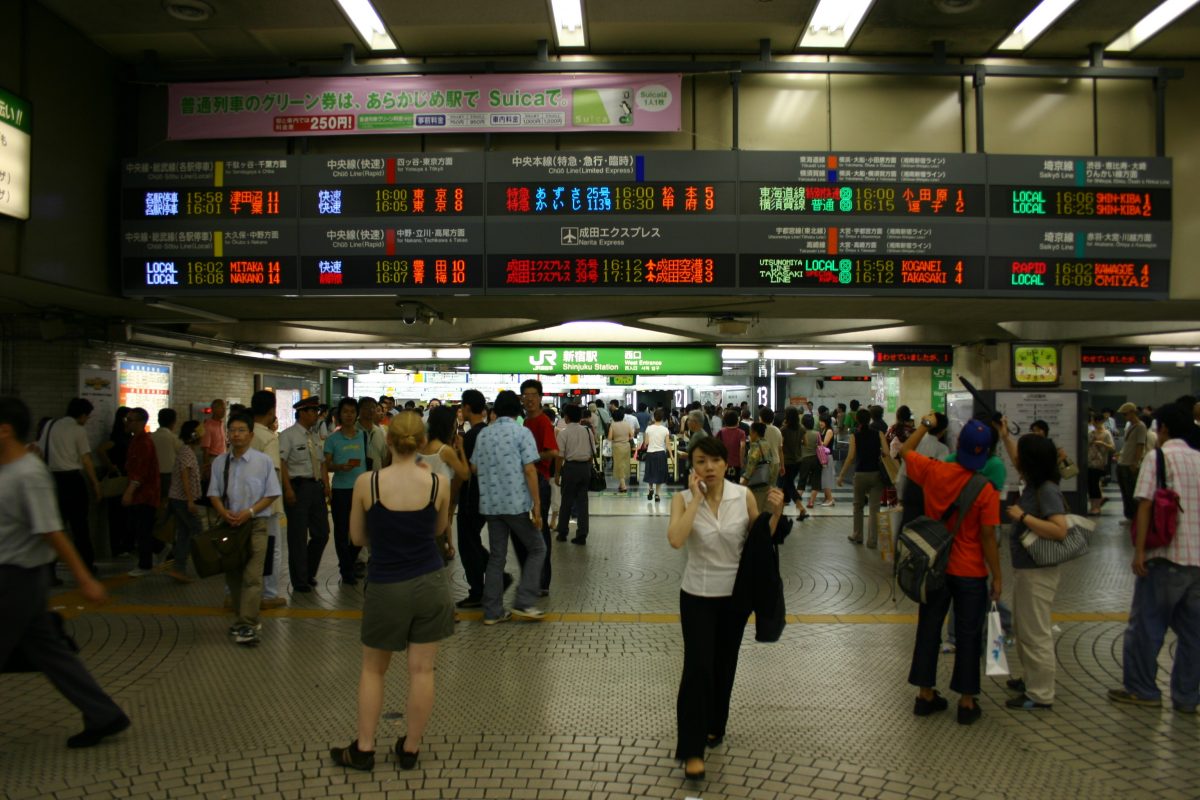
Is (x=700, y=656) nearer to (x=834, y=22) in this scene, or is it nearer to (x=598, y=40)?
(x=598, y=40)

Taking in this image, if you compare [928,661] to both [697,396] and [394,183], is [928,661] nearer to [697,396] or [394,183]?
[394,183]

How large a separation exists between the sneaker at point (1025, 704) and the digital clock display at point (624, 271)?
456 cm

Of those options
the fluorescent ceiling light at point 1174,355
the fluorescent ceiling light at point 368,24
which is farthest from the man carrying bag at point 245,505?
the fluorescent ceiling light at point 1174,355

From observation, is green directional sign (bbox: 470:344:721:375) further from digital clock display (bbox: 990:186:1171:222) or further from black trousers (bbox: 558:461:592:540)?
digital clock display (bbox: 990:186:1171:222)

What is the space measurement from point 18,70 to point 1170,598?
9460mm

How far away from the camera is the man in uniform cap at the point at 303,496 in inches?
298

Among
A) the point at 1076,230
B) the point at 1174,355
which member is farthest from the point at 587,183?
the point at 1174,355

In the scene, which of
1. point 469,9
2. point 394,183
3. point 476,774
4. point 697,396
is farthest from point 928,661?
point 697,396

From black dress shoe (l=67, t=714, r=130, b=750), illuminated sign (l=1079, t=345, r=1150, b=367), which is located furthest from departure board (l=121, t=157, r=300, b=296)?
illuminated sign (l=1079, t=345, r=1150, b=367)

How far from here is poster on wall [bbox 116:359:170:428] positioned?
10.9m

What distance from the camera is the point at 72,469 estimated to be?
7984 mm

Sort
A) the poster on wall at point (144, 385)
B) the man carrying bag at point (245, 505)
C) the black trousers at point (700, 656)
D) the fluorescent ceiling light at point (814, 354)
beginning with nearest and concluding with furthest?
the black trousers at point (700, 656)
the man carrying bag at point (245, 505)
the poster on wall at point (144, 385)
the fluorescent ceiling light at point (814, 354)

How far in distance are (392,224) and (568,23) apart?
9.03 feet

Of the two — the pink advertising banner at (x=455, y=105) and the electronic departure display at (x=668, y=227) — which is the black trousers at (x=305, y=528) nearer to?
the electronic departure display at (x=668, y=227)
